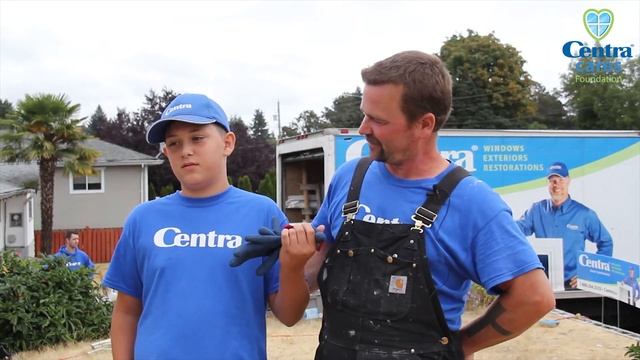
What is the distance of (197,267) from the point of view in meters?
2.17

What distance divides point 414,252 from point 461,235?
15 cm

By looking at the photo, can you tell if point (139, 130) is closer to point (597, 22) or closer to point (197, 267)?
point (597, 22)

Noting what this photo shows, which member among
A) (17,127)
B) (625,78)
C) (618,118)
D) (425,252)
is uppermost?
(625,78)

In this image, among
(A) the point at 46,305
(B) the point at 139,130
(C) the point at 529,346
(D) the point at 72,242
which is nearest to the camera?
(C) the point at 529,346

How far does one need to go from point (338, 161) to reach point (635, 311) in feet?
18.2

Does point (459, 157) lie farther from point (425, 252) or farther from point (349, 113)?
point (349, 113)

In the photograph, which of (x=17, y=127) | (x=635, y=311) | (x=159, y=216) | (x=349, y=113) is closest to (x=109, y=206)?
(x=17, y=127)

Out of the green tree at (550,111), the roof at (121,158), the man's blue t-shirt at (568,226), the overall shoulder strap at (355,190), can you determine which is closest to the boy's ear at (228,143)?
the overall shoulder strap at (355,190)

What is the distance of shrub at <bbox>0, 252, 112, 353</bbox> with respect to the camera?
24.7 ft

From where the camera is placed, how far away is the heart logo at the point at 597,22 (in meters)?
18.3

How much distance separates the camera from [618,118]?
42500 millimetres

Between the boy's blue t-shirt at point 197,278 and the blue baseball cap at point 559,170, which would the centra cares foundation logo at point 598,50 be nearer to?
the blue baseball cap at point 559,170

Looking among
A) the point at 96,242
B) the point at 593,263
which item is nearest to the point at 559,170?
the point at 593,263

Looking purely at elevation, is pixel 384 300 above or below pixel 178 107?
below
